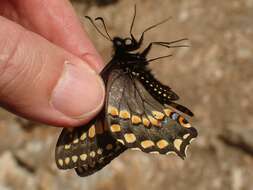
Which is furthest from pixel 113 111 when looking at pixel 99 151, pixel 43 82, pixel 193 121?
pixel 193 121

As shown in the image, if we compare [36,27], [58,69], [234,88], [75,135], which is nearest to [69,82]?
[58,69]

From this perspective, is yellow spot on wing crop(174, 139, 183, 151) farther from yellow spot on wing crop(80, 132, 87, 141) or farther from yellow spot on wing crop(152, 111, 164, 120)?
yellow spot on wing crop(80, 132, 87, 141)

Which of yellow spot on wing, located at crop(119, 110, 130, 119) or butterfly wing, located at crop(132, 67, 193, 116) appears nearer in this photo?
yellow spot on wing, located at crop(119, 110, 130, 119)

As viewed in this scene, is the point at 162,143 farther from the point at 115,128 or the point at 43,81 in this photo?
the point at 43,81

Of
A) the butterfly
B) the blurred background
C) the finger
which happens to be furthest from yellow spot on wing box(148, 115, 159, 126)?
the blurred background

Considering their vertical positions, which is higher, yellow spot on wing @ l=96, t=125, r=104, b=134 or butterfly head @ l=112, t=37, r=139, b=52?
butterfly head @ l=112, t=37, r=139, b=52

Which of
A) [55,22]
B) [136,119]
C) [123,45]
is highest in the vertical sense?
[123,45]

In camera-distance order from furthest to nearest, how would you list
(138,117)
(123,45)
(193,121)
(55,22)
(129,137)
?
1. (193,121)
2. (55,22)
3. (123,45)
4. (138,117)
5. (129,137)

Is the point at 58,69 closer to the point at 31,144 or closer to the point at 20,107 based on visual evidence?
the point at 20,107
